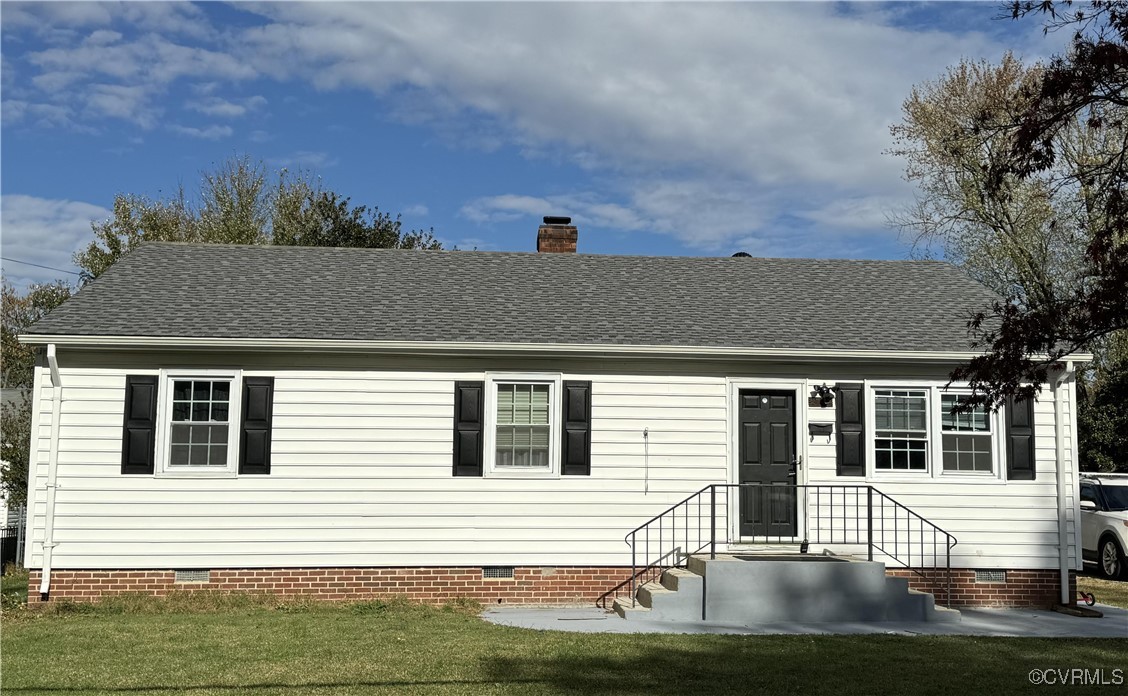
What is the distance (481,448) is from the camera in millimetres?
12227

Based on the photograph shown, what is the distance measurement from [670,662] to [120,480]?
696 centimetres

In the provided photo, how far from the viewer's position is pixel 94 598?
1162 centimetres

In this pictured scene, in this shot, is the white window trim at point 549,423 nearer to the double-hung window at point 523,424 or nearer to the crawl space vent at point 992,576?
the double-hung window at point 523,424

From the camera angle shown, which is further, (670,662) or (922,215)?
(922,215)

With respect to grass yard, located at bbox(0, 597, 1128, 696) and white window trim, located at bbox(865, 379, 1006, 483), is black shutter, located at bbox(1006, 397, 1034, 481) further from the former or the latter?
grass yard, located at bbox(0, 597, 1128, 696)

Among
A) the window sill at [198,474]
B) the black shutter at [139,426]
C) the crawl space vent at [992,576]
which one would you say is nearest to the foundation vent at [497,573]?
the window sill at [198,474]

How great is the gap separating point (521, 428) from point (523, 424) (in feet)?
0.19

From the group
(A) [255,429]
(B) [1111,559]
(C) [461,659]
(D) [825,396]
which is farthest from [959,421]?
(A) [255,429]

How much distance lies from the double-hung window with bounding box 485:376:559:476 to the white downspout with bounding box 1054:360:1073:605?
6185mm

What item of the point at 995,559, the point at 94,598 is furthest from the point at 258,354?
the point at 995,559

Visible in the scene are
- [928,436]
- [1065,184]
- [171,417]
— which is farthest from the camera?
[928,436]

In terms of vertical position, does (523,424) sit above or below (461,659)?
above

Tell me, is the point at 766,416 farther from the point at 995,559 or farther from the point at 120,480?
the point at 120,480

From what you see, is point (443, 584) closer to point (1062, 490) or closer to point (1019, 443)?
point (1019, 443)
